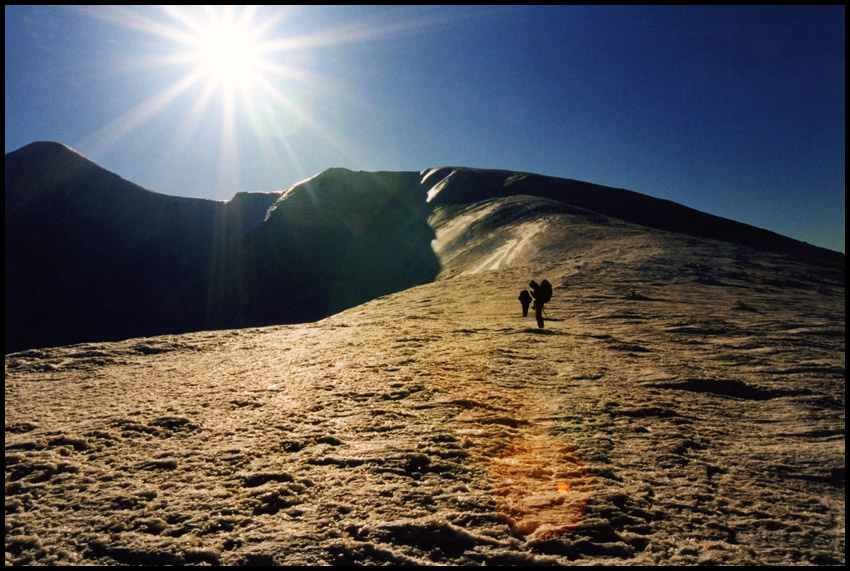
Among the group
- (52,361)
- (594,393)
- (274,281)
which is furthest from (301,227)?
(594,393)

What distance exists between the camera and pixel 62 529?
3057mm

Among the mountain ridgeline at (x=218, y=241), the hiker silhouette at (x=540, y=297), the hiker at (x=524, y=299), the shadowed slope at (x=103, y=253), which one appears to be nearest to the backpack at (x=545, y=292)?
the hiker silhouette at (x=540, y=297)

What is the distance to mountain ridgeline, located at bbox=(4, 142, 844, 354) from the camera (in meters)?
49.8

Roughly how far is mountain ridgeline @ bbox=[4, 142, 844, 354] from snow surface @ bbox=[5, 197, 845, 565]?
30197 mm

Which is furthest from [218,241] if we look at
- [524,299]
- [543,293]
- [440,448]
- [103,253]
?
[440,448]

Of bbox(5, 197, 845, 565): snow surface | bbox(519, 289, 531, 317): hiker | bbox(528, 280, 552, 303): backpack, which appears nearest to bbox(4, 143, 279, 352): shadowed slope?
bbox(519, 289, 531, 317): hiker

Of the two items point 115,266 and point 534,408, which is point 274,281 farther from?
point 534,408

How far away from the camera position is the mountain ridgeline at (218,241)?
4981 cm

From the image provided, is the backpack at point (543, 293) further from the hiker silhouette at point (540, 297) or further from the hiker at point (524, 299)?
the hiker at point (524, 299)

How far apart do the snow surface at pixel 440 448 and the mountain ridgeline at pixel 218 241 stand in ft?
99.1

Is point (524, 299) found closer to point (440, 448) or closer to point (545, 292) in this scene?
point (545, 292)

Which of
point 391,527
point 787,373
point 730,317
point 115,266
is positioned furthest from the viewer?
point 115,266

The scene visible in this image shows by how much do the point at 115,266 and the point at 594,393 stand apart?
73.8m

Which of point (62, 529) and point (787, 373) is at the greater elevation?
point (787, 373)
